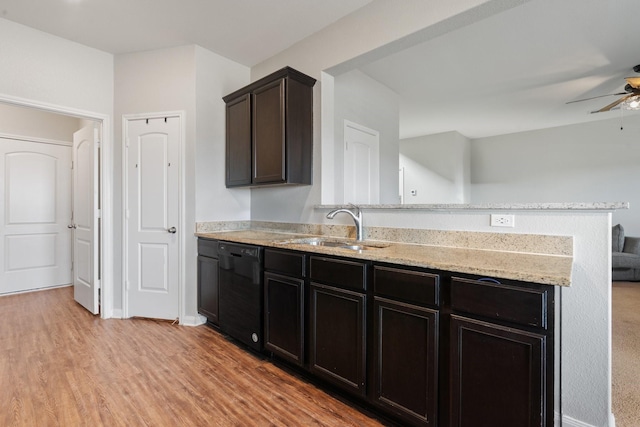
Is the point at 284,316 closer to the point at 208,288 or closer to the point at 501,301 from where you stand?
the point at 208,288

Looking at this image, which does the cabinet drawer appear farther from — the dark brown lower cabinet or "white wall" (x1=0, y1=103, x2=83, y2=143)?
"white wall" (x1=0, y1=103, x2=83, y2=143)

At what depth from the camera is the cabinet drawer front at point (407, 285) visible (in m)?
1.47

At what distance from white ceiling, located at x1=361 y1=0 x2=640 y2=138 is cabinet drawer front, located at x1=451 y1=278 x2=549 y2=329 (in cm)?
214

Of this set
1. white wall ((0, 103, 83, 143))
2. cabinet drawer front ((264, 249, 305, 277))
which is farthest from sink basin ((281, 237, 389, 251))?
white wall ((0, 103, 83, 143))

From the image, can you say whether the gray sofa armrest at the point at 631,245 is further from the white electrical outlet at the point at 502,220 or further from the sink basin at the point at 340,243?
the sink basin at the point at 340,243

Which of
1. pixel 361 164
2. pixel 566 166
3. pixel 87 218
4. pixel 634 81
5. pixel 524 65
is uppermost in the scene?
pixel 524 65

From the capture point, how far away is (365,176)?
12.3 feet

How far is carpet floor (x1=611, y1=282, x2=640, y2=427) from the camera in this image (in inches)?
70.1

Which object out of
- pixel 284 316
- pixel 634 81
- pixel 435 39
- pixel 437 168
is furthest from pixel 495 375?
pixel 437 168

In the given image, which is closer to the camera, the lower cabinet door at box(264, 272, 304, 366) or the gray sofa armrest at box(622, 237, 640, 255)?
the lower cabinet door at box(264, 272, 304, 366)

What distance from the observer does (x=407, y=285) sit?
156cm

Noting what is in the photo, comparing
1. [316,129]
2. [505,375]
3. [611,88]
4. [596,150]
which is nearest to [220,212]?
[316,129]

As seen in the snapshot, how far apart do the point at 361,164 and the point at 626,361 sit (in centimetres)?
276

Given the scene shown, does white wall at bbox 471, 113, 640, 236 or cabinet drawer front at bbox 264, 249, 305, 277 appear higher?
white wall at bbox 471, 113, 640, 236
